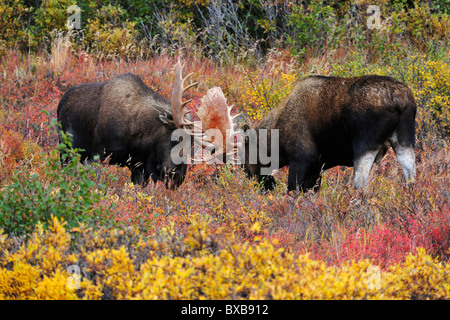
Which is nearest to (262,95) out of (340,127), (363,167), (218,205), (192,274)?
(340,127)

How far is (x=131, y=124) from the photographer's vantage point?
7727 millimetres

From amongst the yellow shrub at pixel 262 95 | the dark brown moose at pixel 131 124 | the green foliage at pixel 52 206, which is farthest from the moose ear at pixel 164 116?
the green foliage at pixel 52 206

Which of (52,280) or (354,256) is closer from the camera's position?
(52,280)

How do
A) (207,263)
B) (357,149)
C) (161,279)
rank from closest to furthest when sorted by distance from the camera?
(161,279) → (207,263) → (357,149)

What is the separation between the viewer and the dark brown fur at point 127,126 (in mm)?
7545

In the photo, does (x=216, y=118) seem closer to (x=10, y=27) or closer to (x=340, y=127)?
(x=340, y=127)

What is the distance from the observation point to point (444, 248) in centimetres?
498

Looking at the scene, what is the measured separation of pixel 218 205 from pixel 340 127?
1823 millimetres

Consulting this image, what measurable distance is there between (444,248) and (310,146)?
2.62 m

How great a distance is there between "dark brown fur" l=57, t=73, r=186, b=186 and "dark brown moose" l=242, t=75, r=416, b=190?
4.00 ft

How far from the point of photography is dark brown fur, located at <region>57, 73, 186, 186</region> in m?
7.55

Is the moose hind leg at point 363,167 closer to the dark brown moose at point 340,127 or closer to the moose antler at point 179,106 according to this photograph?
the dark brown moose at point 340,127
